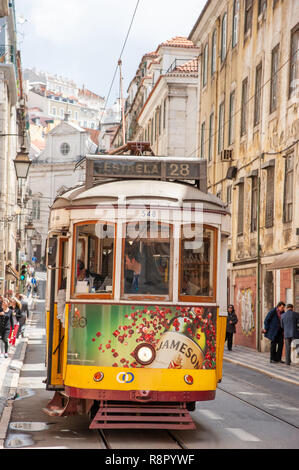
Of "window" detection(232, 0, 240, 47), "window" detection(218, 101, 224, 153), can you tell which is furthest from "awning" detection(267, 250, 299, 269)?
"window" detection(232, 0, 240, 47)

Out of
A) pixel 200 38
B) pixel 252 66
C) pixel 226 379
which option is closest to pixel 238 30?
pixel 252 66

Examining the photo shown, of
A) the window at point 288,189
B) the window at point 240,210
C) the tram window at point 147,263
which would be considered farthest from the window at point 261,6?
the tram window at point 147,263

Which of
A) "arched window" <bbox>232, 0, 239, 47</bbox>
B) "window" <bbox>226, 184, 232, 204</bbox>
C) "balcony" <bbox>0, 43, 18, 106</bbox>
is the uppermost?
"balcony" <bbox>0, 43, 18, 106</bbox>

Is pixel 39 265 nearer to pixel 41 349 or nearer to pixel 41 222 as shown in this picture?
pixel 41 222

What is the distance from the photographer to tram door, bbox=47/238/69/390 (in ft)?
37.9

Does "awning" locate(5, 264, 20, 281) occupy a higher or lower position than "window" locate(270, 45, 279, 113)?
lower

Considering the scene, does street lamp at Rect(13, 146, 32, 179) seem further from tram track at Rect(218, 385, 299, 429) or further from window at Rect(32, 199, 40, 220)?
window at Rect(32, 199, 40, 220)

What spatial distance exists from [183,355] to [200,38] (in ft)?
112

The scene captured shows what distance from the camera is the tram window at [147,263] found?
34.0 feet

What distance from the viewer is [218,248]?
10.9 m

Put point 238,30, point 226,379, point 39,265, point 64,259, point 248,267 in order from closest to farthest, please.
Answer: point 64,259
point 226,379
point 248,267
point 238,30
point 39,265

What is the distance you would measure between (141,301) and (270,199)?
61.3 ft

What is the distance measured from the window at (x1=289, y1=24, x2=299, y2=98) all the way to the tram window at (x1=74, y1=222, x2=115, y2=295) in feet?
53.0

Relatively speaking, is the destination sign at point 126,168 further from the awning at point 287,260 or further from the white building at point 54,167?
the white building at point 54,167
